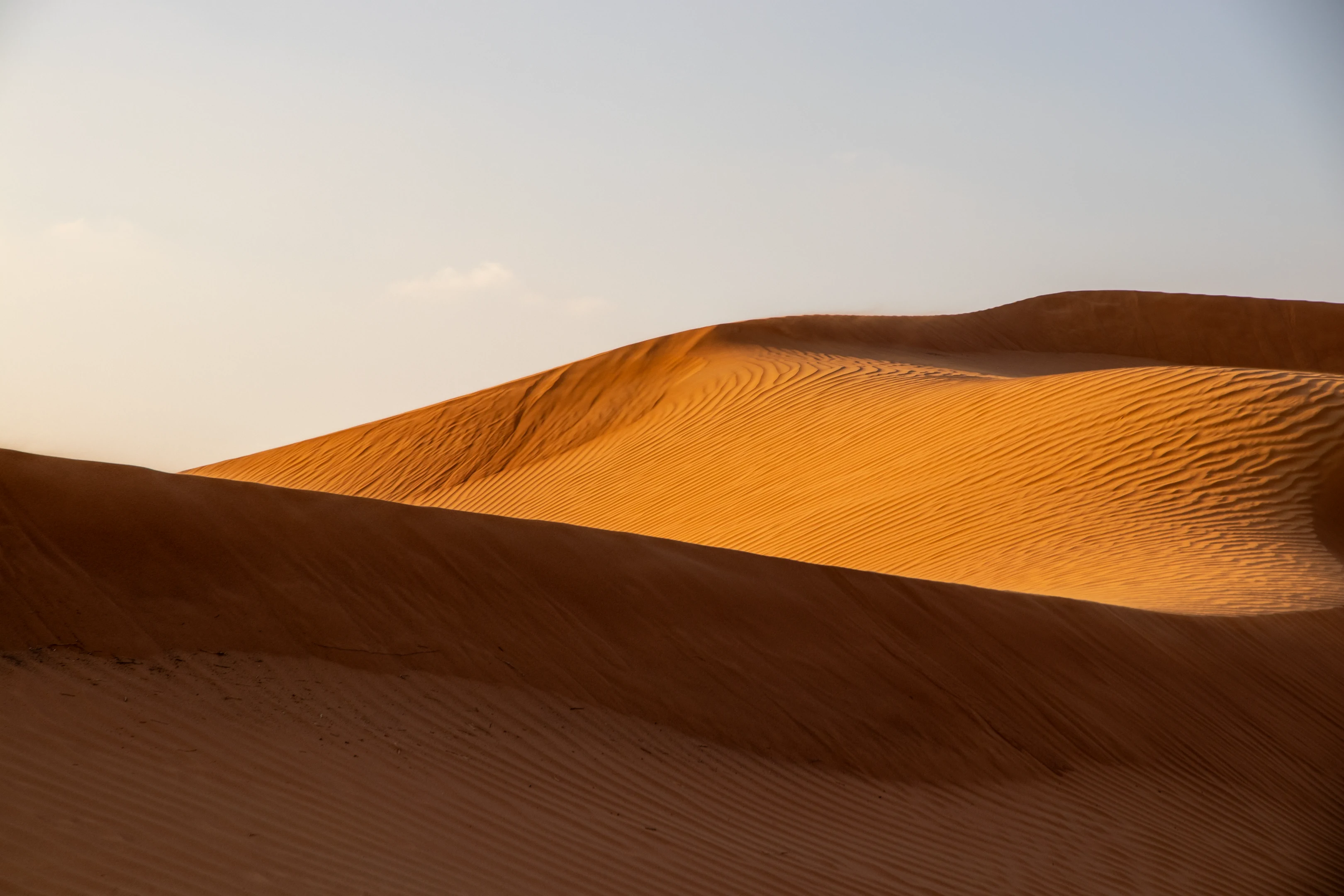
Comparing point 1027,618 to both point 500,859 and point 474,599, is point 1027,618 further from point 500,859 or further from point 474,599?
point 500,859

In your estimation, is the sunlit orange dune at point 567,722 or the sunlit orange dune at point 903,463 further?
the sunlit orange dune at point 903,463

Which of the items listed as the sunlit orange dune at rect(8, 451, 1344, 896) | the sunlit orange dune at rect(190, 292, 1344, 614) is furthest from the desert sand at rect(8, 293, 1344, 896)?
the sunlit orange dune at rect(190, 292, 1344, 614)

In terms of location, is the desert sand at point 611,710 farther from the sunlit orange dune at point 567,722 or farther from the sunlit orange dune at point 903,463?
the sunlit orange dune at point 903,463

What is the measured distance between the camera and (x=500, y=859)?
4.96 metres

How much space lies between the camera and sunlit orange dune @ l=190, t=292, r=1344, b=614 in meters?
14.2

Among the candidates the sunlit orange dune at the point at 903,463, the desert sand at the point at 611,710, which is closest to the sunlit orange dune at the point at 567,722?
the desert sand at the point at 611,710

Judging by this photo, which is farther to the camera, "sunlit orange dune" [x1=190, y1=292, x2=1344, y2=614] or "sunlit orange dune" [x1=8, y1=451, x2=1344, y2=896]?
"sunlit orange dune" [x1=190, y1=292, x2=1344, y2=614]

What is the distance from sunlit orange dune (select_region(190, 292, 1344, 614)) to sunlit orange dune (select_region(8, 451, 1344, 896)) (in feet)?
11.0

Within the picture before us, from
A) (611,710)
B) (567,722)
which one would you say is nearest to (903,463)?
(611,710)

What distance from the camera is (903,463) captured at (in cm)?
1786

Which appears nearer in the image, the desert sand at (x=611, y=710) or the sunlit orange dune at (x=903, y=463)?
the desert sand at (x=611, y=710)

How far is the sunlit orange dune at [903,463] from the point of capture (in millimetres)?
14250

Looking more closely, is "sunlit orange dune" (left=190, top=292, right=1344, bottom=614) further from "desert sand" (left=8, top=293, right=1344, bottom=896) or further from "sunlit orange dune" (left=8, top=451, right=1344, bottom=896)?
"sunlit orange dune" (left=8, top=451, right=1344, bottom=896)

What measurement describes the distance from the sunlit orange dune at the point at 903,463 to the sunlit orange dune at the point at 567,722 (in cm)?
335
